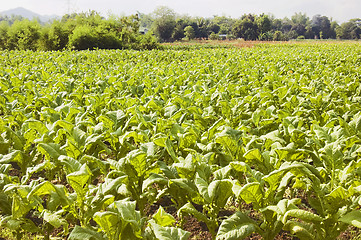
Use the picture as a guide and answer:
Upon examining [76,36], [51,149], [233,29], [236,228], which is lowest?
[236,228]

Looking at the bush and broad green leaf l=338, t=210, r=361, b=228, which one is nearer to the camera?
broad green leaf l=338, t=210, r=361, b=228

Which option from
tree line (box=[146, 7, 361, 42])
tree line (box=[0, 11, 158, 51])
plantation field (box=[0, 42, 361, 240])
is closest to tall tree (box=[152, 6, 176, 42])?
tree line (box=[146, 7, 361, 42])

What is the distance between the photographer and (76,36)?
25266mm

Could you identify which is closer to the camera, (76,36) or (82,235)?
(82,235)

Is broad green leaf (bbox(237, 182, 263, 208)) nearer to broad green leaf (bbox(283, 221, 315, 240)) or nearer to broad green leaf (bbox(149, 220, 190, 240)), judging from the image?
broad green leaf (bbox(283, 221, 315, 240))

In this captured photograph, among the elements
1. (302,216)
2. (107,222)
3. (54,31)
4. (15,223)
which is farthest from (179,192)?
(54,31)

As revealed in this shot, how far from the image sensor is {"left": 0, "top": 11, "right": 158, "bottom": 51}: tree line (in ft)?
A: 86.2

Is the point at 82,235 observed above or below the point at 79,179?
below

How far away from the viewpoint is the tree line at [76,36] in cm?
2627

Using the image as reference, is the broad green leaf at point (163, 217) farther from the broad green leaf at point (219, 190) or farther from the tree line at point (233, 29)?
the tree line at point (233, 29)

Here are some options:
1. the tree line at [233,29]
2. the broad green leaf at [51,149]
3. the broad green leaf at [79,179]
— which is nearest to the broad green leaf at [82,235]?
the broad green leaf at [79,179]

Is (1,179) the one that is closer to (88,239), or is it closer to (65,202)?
(65,202)

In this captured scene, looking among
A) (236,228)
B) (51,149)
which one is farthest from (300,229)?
(51,149)

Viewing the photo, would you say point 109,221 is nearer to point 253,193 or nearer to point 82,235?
point 82,235
